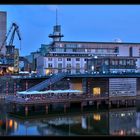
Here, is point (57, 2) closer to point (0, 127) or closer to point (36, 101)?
point (0, 127)

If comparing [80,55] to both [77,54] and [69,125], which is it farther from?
[69,125]

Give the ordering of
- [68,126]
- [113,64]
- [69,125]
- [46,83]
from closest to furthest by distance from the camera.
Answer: [68,126], [69,125], [46,83], [113,64]

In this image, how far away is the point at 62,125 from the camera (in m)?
21.3

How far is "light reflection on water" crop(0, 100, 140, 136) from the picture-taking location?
18016 mm

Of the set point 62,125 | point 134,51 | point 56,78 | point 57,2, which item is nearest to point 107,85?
point 56,78

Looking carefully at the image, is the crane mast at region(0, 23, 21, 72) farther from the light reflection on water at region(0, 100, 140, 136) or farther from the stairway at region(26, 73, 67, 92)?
the light reflection on water at region(0, 100, 140, 136)

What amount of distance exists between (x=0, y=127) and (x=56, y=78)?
16717mm

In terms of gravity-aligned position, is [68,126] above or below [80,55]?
below

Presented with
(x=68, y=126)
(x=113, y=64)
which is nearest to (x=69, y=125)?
(x=68, y=126)

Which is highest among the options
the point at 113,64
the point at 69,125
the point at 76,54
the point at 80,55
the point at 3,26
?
the point at 3,26

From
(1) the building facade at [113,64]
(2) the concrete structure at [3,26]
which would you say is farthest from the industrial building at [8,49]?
(1) the building facade at [113,64]

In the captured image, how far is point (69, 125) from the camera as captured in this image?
21.1 m

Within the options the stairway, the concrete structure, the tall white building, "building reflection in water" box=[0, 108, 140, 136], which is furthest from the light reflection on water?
the concrete structure

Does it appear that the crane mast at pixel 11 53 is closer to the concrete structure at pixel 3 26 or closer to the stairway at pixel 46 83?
the concrete structure at pixel 3 26
